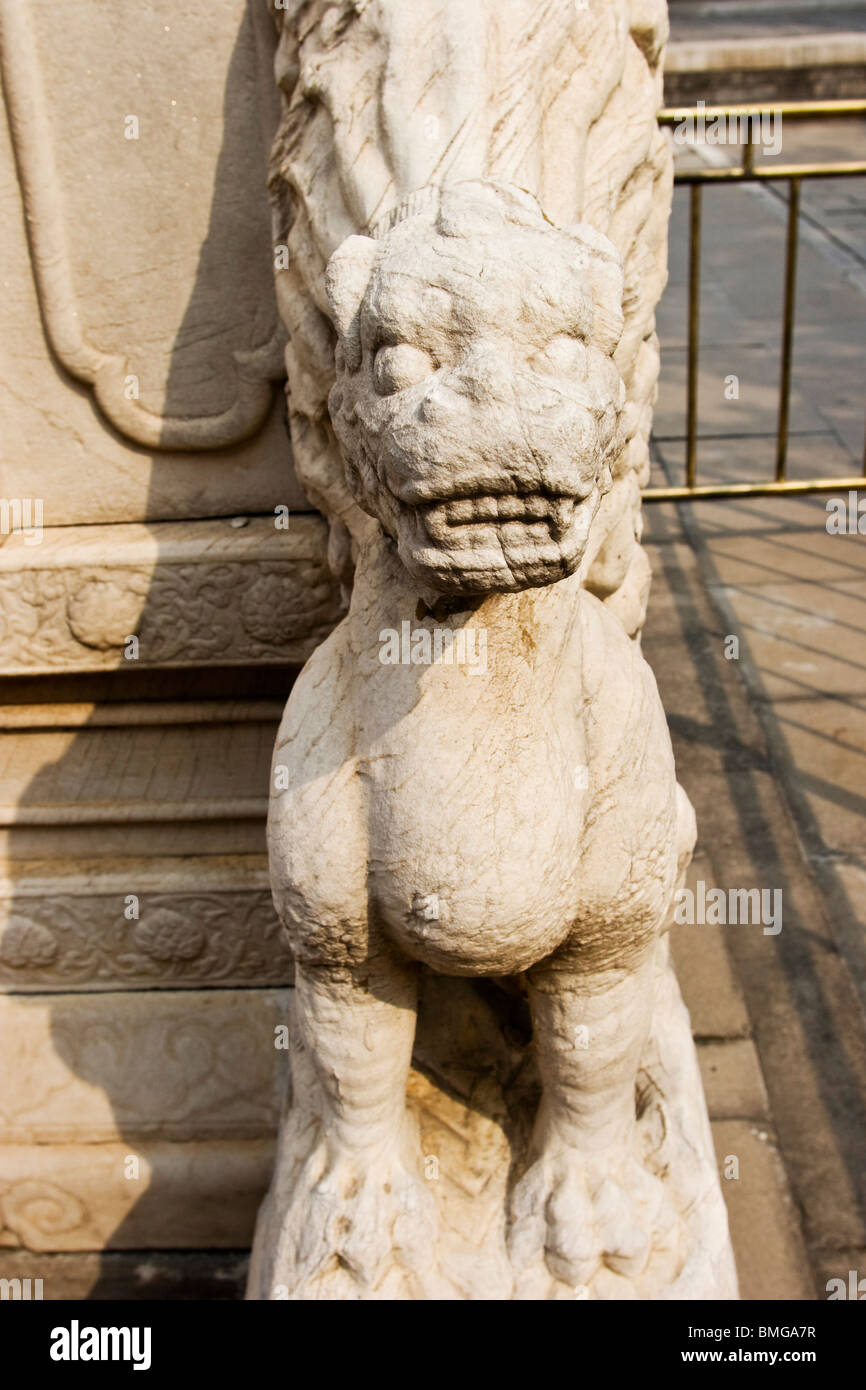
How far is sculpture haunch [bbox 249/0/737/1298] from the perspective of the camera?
44.8 inches

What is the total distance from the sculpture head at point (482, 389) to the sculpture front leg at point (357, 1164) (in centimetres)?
64

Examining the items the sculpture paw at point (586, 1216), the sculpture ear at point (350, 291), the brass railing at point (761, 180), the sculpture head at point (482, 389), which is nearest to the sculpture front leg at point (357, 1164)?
the sculpture paw at point (586, 1216)

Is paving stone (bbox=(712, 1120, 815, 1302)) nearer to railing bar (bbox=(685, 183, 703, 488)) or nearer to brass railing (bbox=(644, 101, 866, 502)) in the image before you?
brass railing (bbox=(644, 101, 866, 502))

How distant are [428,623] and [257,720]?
3.22ft

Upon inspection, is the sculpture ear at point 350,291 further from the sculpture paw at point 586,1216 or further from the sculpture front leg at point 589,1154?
the sculpture paw at point 586,1216

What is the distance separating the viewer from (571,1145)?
175 cm

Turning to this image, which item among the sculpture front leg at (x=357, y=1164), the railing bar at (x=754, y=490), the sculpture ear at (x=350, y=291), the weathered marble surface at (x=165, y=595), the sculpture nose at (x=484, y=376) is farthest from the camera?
the railing bar at (x=754, y=490)

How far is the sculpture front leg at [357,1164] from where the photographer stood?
1.63 meters

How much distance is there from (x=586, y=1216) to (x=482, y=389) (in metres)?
1.13

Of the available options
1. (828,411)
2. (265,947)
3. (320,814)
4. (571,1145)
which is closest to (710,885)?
(265,947)

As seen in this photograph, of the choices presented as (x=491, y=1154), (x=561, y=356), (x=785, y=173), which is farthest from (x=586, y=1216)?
(x=785, y=173)

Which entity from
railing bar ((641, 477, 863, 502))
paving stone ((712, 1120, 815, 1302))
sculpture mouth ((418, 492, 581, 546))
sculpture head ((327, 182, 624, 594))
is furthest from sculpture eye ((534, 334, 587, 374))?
railing bar ((641, 477, 863, 502))

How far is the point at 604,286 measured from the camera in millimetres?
1223

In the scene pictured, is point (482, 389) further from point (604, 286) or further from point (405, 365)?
point (604, 286)
